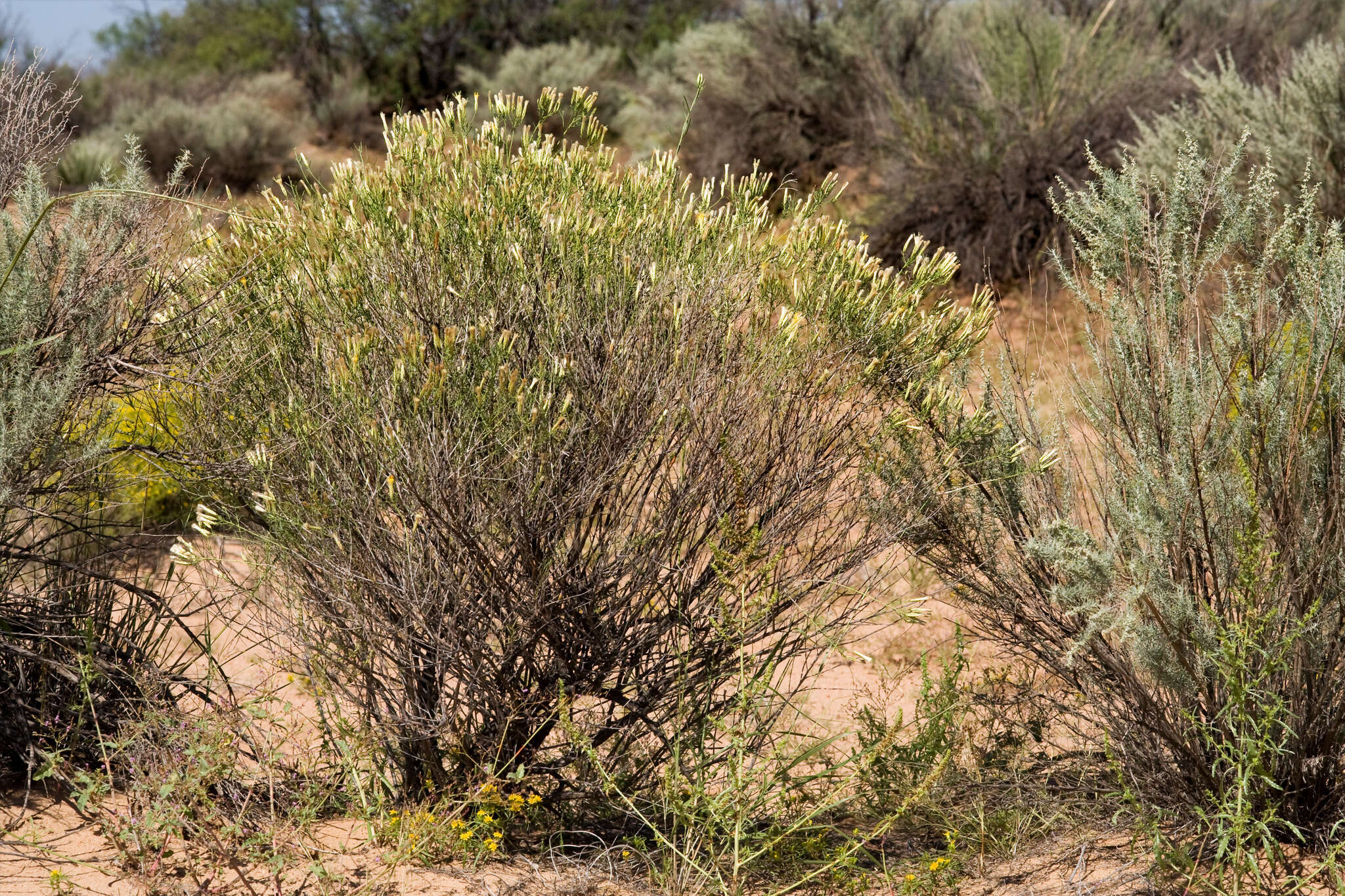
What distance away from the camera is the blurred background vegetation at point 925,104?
29.9 feet

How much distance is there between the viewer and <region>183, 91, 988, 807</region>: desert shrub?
3199 mm

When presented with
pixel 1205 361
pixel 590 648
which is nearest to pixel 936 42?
pixel 1205 361

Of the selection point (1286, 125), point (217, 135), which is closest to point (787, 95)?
point (1286, 125)

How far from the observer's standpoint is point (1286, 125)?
7832 millimetres

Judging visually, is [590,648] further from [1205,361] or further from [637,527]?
[1205,361]

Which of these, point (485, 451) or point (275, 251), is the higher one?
point (275, 251)

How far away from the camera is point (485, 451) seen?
3.19m

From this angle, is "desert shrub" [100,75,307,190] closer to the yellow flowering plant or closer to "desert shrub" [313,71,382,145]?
"desert shrub" [313,71,382,145]

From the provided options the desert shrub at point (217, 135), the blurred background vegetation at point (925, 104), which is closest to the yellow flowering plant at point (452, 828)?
the blurred background vegetation at point (925, 104)

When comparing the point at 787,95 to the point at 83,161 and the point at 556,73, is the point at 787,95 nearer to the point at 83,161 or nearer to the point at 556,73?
the point at 556,73

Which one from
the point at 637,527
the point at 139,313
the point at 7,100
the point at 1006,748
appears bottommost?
the point at 1006,748

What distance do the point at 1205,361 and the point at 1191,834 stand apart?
1.38 m

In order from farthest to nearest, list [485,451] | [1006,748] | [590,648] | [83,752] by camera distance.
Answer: [1006,748], [83,752], [590,648], [485,451]

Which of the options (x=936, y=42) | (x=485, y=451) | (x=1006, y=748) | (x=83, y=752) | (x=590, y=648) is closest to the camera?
(x=485, y=451)
